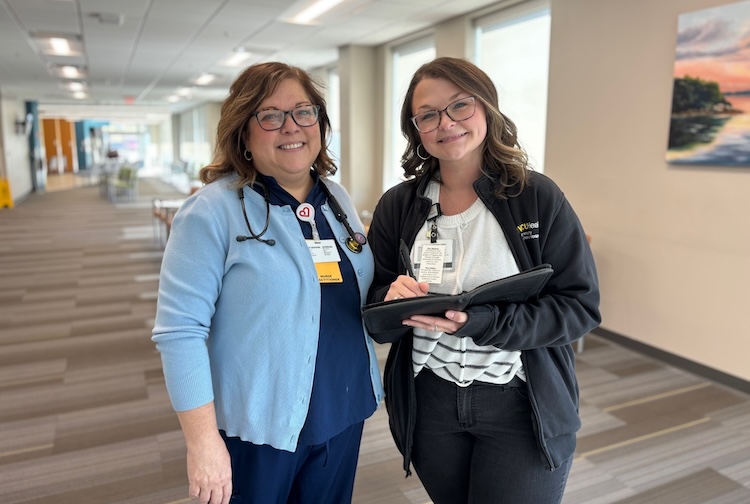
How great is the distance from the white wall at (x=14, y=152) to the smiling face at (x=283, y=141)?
48.2 feet

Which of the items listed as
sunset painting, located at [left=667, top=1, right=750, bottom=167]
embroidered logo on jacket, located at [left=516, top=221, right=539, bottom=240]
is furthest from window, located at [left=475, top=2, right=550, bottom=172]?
embroidered logo on jacket, located at [left=516, top=221, right=539, bottom=240]

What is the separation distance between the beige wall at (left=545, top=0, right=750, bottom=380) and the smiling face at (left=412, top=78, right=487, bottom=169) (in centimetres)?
282

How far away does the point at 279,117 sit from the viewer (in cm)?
→ 131

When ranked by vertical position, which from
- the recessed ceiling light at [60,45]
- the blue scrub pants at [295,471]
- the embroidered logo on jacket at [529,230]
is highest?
the recessed ceiling light at [60,45]

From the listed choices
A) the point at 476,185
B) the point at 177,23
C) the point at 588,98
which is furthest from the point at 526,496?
the point at 177,23

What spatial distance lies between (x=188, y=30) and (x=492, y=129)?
6.77 m

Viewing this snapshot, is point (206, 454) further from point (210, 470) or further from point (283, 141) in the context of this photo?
point (283, 141)

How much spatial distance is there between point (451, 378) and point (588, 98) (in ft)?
12.1

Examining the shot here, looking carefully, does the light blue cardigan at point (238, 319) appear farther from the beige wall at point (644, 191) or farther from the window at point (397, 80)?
the window at point (397, 80)

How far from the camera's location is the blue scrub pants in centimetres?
130

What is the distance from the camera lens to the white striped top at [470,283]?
128cm

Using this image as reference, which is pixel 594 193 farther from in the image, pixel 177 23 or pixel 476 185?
pixel 177 23

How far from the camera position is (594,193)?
4363 millimetres

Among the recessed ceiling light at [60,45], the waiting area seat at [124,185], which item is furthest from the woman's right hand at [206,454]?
the waiting area seat at [124,185]
